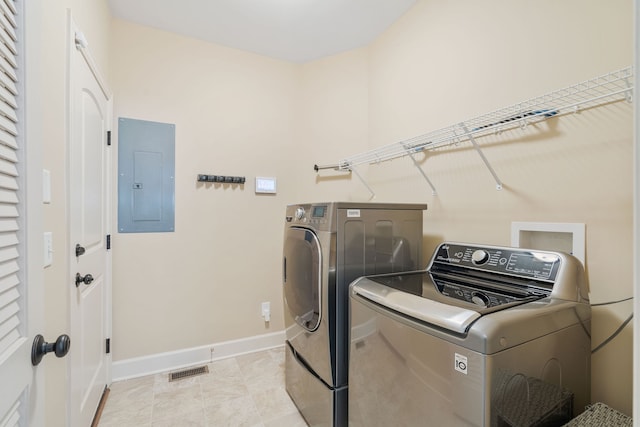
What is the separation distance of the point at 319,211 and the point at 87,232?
1.27m

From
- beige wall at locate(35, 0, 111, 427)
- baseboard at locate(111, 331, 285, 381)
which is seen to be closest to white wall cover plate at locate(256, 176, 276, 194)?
baseboard at locate(111, 331, 285, 381)

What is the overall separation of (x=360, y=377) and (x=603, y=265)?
1.03m

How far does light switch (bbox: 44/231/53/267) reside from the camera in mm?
1077

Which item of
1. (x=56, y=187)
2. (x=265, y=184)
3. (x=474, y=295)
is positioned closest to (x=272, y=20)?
(x=265, y=184)

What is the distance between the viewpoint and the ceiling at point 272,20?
199cm

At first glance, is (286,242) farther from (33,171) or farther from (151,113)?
(151,113)

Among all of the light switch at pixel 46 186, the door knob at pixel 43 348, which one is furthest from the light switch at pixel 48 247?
the door knob at pixel 43 348

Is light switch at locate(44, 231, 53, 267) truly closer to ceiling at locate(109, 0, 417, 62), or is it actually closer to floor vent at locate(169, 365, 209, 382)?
floor vent at locate(169, 365, 209, 382)

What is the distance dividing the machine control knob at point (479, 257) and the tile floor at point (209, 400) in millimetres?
1357

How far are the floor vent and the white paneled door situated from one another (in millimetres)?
417

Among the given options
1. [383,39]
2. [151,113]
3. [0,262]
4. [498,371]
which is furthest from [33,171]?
[383,39]

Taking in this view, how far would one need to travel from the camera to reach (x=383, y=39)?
7.58 feet

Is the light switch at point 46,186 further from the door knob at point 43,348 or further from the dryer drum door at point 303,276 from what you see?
the dryer drum door at point 303,276

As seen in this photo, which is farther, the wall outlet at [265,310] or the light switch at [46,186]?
the wall outlet at [265,310]
